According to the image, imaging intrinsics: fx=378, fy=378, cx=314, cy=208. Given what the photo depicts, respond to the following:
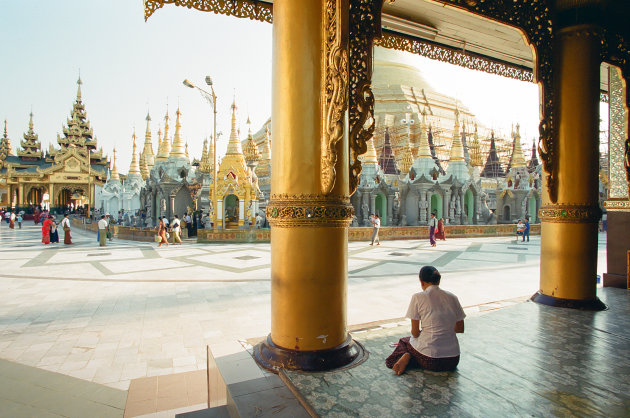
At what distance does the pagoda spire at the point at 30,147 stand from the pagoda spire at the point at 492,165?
59300 millimetres

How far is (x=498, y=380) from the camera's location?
2807 mm

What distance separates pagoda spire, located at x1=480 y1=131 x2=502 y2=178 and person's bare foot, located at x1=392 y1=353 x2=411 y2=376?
37994 mm

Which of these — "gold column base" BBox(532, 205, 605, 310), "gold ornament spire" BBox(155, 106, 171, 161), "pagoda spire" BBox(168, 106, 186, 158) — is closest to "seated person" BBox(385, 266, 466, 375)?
"gold column base" BBox(532, 205, 605, 310)

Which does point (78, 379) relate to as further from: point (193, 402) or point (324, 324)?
point (324, 324)

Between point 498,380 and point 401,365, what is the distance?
72 centimetres

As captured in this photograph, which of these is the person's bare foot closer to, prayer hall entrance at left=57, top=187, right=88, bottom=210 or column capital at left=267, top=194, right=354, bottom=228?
column capital at left=267, top=194, right=354, bottom=228

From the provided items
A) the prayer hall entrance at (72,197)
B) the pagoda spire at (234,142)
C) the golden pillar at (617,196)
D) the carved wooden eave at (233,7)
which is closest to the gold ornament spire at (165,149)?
the pagoda spire at (234,142)

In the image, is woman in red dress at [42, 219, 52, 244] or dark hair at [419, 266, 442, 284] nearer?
dark hair at [419, 266, 442, 284]

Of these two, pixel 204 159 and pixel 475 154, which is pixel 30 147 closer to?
pixel 204 159

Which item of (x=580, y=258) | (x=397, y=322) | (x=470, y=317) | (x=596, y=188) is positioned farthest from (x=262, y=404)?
(x=596, y=188)

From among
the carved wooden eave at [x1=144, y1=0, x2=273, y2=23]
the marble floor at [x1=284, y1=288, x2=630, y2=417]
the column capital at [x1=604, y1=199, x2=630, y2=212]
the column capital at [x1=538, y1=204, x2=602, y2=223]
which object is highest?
the carved wooden eave at [x1=144, y1=0, x2=273, y2=23]

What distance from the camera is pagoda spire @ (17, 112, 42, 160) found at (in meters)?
53.7

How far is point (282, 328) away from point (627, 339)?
3.48 meters

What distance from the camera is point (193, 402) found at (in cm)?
342
